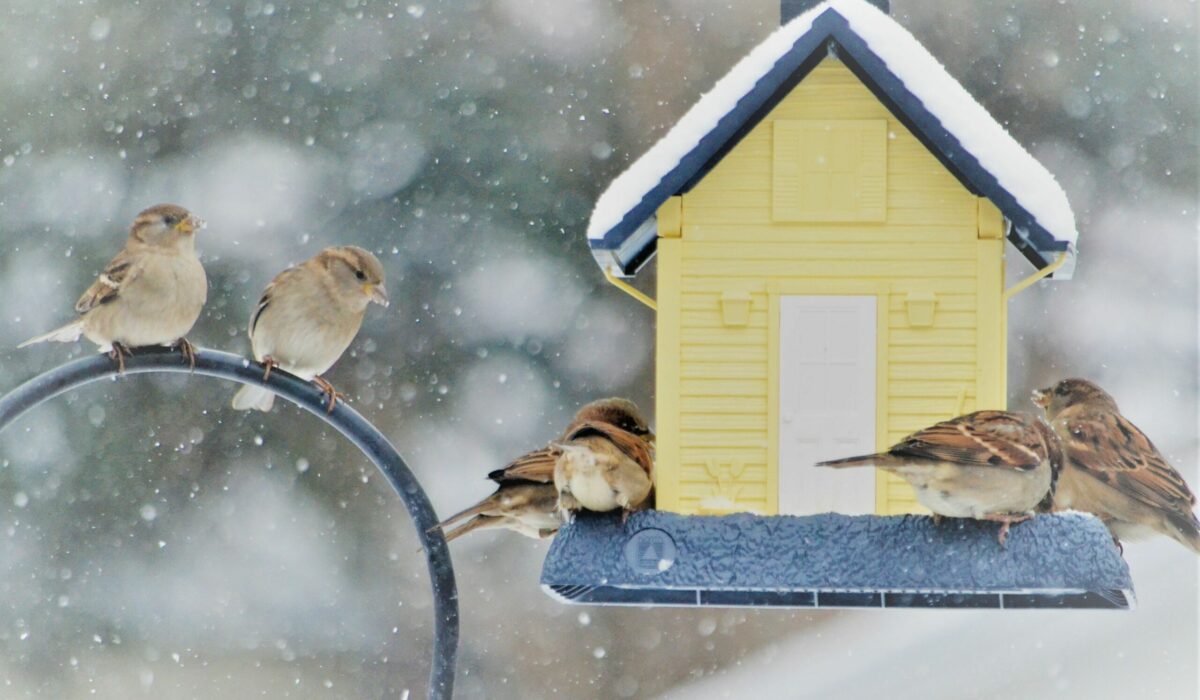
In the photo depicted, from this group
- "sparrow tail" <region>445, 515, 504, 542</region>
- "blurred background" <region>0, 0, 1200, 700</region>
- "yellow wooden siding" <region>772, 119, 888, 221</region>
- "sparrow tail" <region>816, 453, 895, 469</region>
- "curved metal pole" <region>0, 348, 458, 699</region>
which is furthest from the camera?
"blurred background" <region>0, 0, 1200, 700</region>

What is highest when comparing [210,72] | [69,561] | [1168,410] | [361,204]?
[210,72]

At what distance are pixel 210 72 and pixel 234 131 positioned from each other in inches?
21.5

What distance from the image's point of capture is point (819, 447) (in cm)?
469

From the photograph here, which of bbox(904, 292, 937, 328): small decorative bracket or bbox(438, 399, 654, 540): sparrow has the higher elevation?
bbox(904, 292, 937, 328): small decorative bracket

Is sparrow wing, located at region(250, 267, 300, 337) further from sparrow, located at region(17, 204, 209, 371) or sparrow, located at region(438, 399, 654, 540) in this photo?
sparrow, located at region(438, 399, 654, 540)

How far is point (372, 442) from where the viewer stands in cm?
452

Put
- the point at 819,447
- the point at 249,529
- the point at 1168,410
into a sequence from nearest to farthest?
the point at 819,447
the point at 1168,410
the point at 249,529

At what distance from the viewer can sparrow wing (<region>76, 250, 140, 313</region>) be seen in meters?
4.87

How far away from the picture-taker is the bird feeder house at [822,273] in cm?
468

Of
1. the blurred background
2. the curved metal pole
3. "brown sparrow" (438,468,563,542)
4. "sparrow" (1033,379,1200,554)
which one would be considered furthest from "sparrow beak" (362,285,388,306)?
the blurred background

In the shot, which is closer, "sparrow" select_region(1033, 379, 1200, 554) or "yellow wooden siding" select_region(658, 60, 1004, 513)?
"yellow wooden siding" select_region(658, 60, 1004, 513)

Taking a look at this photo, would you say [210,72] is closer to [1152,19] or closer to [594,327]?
[594,327]

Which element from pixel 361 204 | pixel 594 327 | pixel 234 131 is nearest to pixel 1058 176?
pixel 594 327

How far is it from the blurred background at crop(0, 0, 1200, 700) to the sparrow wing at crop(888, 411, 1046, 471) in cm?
644
